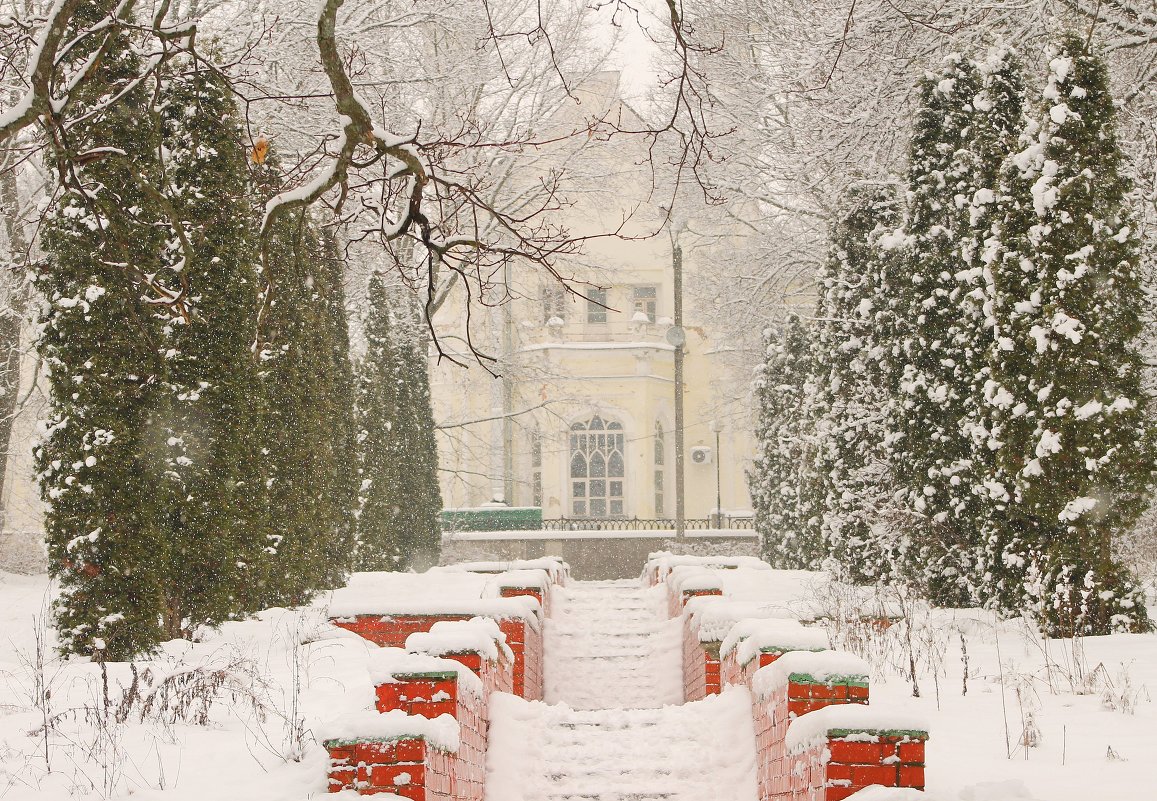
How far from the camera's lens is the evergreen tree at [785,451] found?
53.9 feet

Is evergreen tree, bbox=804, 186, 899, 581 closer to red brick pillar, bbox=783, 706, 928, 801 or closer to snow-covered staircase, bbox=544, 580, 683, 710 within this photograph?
snow-covered staircase, bbox=544, 580, 683, 710

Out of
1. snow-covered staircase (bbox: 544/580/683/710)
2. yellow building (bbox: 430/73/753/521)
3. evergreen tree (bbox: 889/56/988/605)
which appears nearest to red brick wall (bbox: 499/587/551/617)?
snow-covered staircase (bbox: 544/580/683/710)

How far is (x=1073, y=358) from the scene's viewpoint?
887 cm

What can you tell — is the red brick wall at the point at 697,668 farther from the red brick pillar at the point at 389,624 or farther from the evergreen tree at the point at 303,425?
the evergreen tree at the point at 303,425

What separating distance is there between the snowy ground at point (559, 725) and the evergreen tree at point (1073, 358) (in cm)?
67

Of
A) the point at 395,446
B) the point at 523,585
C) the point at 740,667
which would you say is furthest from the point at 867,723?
the point at 395,446

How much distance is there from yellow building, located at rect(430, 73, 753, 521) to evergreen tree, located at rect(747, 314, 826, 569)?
8172 mm

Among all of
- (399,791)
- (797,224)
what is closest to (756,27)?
(797,224)

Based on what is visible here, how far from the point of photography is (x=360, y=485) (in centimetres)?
1605

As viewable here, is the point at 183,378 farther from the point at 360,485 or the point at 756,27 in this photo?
the point at 756,27

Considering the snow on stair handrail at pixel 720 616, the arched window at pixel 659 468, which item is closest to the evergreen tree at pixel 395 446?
the snow on stair handrail at pixel 720 616

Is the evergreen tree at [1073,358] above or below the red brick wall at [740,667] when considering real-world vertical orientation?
above

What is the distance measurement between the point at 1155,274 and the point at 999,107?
2605 millimetres

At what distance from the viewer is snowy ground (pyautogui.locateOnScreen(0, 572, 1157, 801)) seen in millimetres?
4863
